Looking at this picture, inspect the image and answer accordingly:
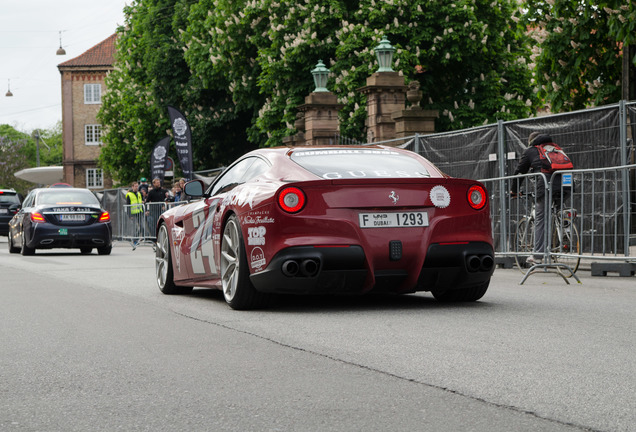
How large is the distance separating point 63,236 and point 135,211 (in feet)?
20.4

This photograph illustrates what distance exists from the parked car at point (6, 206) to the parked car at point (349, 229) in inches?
1064

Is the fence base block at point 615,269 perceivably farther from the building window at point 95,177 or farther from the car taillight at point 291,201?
the building window at point 95,177

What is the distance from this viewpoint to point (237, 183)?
9562mm

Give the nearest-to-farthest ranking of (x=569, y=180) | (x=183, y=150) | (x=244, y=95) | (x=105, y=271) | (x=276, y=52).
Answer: (x=569, y=180) → (x=105, y=271) → (x=183, y=150) → (x=276, y=52) → (x=244, y=95)

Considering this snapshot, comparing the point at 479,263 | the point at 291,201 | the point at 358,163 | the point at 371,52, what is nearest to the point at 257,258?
the point at 291,201

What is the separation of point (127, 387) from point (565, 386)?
2.16 m

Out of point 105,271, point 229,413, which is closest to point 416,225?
point 229,413

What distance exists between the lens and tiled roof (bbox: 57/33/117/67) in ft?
303

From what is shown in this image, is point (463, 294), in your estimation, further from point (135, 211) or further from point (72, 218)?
point (135, 211)

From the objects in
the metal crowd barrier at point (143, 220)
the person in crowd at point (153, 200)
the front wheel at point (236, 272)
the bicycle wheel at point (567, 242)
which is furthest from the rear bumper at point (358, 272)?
the person in crowd at point (153, 200)

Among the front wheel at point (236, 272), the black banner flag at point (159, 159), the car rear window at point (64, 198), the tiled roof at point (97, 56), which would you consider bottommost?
the front wheel at point (236, 272)

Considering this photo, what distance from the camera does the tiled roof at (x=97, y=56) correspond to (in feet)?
303

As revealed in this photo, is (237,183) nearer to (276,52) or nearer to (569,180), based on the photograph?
(569,180)

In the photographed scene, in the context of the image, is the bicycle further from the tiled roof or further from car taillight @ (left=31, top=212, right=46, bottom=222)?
the tiled roof
